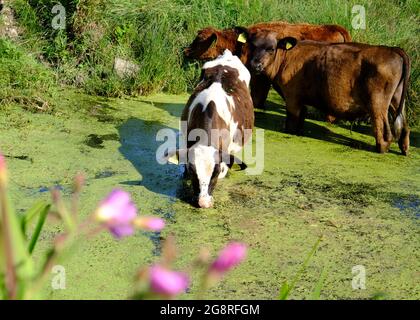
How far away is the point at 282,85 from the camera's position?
812cm

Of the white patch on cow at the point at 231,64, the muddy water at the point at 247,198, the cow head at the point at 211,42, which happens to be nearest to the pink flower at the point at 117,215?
the muddy water at the point at 247,198

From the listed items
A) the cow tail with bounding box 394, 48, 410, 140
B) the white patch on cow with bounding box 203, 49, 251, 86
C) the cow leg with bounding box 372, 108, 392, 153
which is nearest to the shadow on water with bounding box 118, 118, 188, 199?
the white patch on cow with bounding box 203, 49, 251, 86

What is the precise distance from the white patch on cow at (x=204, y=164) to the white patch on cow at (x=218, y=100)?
0.54m

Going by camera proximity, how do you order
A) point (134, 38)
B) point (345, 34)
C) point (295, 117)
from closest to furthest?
1. point (295, 117)
2. point (345, 34)
3. point (134, 38)

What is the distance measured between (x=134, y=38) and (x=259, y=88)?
5.35 feet

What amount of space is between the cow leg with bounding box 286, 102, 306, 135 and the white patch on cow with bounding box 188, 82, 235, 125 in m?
1.53

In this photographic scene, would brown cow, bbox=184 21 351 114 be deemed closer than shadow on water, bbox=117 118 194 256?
No

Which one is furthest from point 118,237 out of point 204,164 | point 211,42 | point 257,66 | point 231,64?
point 211,42

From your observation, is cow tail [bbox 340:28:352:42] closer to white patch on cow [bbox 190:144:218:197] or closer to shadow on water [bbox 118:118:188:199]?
shadow on water [bbox 118:118:188:199]

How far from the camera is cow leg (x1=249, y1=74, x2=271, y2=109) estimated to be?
8.72m

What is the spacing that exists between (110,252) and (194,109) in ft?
6.40

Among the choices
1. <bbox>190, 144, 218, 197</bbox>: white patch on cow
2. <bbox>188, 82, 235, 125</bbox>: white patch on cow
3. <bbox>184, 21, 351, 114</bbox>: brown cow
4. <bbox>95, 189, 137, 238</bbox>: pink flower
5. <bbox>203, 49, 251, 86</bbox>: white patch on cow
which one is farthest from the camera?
<bbox>184, 21, 351, 114</bbox>: brown cow

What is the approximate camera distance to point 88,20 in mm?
9023

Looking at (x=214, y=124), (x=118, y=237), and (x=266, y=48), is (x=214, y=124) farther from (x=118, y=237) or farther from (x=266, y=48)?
(x=118, y=237)
